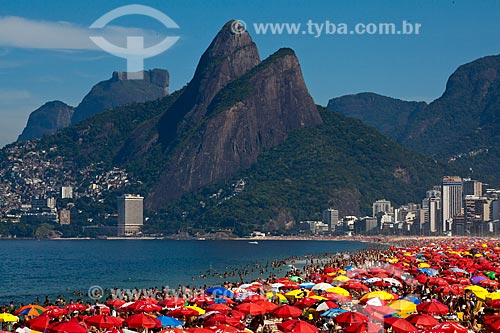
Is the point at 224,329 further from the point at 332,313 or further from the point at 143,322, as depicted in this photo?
the point at 332,313

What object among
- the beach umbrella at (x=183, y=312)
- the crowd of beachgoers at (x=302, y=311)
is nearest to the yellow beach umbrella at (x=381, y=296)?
the crowd of beachgoers at (x=302, y=311)

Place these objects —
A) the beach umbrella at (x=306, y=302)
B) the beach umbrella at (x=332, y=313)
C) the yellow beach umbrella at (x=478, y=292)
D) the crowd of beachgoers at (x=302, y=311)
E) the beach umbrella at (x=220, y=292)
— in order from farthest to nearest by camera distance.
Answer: the beach umbrella at (x=220, y=292), the yellow beach umbrella at (x=478, y=292), the beach umbrella at (x=306, y=302), the beach umbrella at (x=332, y=313), the crowd of beachgoers at (x=302, y=311)

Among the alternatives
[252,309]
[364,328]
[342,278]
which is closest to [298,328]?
[364,328]

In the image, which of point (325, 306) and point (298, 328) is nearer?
point (298, 328)

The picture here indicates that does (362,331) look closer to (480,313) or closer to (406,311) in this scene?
(406,311)

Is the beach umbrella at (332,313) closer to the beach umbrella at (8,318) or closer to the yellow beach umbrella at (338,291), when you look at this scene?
the yellow beach umbrella at (338,291)

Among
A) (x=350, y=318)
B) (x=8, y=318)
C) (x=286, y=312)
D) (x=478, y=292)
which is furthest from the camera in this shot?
(x=478, y=292)

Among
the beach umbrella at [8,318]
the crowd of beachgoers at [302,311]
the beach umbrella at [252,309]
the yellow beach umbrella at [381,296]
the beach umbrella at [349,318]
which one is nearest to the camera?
the crowd of beachgoers at [302,311]

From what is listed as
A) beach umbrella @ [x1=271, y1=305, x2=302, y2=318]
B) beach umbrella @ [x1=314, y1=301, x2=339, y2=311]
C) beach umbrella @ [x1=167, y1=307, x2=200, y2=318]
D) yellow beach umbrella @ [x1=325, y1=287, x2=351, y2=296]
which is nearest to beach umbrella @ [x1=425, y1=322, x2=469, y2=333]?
beach umbrella @ [x1=271, y1=305, x2=302, y2=318]

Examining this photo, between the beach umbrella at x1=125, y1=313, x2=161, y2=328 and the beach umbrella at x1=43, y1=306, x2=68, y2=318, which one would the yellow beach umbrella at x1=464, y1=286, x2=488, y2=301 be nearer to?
the beach umbrella at x1=125, y1=313, x2=161, y2=328
